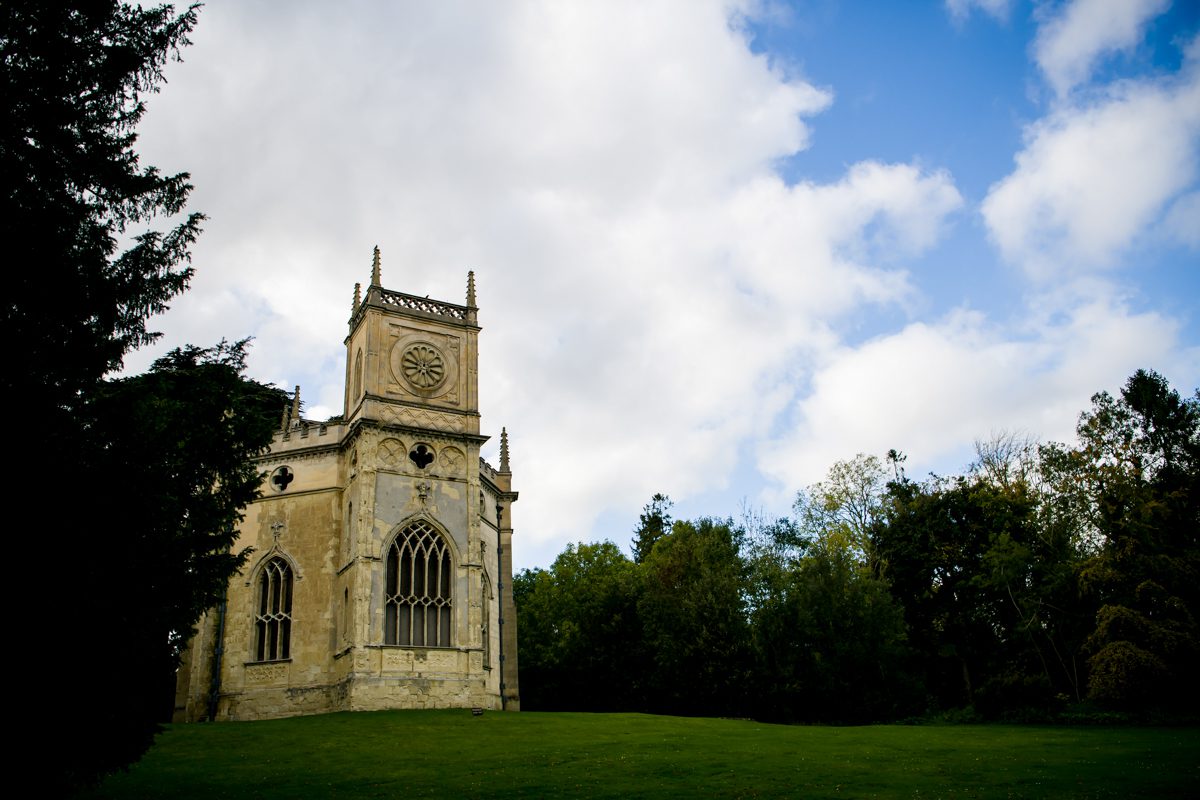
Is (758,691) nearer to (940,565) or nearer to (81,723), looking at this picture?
(940,565)

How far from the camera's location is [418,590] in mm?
33719

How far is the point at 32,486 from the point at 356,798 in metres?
7.85

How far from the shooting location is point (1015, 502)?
42438 mm

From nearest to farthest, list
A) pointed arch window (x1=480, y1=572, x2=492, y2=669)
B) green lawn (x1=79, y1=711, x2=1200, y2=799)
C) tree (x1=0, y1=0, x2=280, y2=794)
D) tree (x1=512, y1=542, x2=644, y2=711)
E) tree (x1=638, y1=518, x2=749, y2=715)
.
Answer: tree (x1=0, y1=0, x2=280, y2=794)
green lawn (x1=79, y1=711, x2=1200, y2=799)
pointed arch window (x1=480, y1=572, x2=492, y2=669)
tree (x1=638, y1=518, x2=749, y2=715)
tree (x1=512, y1=542, x2=644, y2=711)

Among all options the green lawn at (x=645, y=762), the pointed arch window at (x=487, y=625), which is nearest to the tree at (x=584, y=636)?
the pointed arch window at (x=487, y=625)

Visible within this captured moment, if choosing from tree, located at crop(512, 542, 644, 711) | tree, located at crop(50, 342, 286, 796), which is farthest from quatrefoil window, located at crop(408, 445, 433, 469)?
tree, located at crop(50, 342, 286, 796)

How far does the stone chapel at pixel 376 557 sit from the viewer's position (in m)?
32.6

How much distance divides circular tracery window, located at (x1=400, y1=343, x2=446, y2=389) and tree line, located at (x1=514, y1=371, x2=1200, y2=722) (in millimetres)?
15438

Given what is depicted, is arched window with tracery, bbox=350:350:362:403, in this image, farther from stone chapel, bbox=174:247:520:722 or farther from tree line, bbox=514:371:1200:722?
tree line, bbox=514:371:1200:722

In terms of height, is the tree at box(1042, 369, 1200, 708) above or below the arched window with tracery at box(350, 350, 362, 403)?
below

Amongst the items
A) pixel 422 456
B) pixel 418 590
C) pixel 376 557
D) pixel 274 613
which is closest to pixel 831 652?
pixel 418 590

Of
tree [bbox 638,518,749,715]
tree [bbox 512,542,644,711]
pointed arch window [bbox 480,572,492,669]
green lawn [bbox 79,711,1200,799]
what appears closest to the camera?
green lawn [bbox 79,711,1200,799]

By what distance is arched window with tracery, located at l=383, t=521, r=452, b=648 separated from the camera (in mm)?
33000

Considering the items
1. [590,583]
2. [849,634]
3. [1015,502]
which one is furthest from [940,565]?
[590,583]
